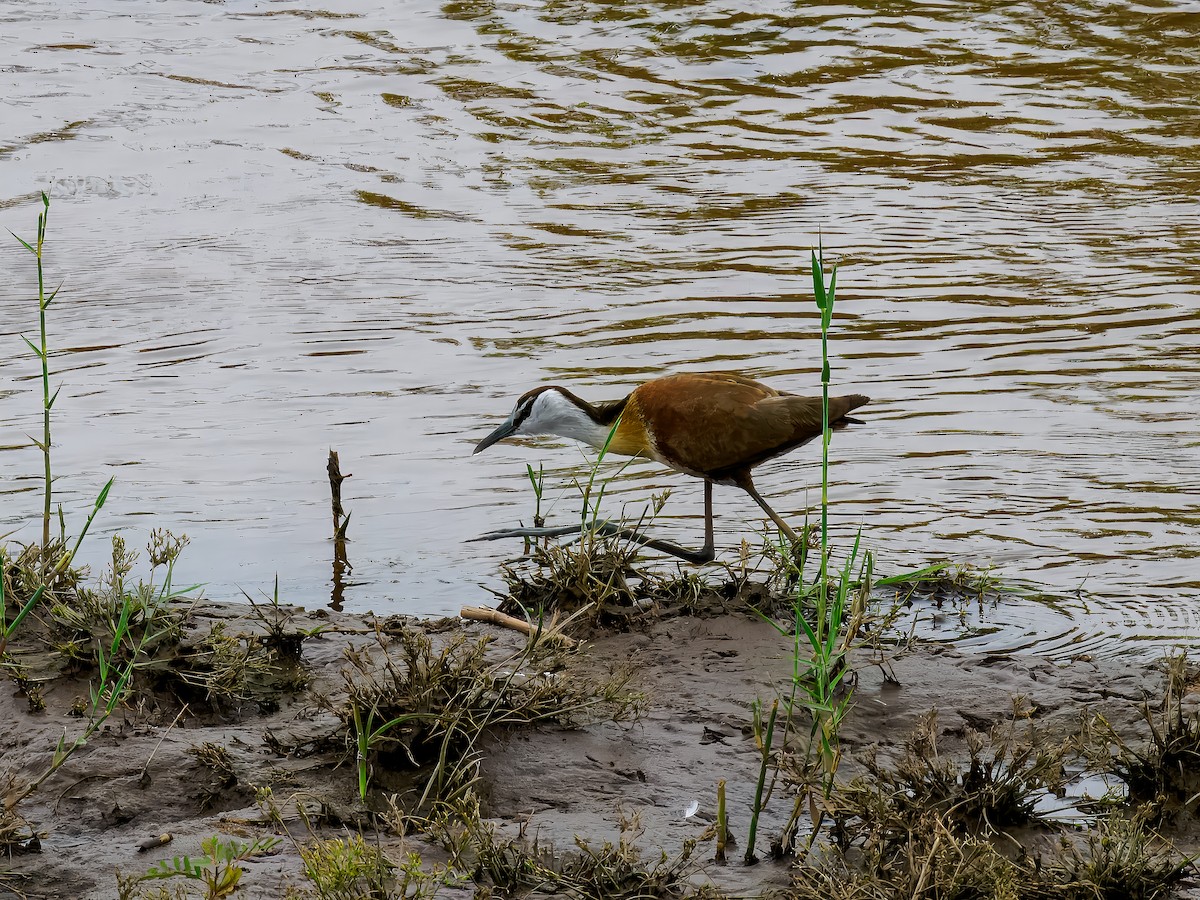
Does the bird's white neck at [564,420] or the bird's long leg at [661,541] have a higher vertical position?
the bird's white neck at [564,420]

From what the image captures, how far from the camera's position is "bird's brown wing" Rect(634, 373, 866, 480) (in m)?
5.07

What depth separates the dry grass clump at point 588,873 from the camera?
10.3 ft

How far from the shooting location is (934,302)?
8.68 meters

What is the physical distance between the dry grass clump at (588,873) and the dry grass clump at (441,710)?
1.17 feet

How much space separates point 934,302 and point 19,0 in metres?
10.7

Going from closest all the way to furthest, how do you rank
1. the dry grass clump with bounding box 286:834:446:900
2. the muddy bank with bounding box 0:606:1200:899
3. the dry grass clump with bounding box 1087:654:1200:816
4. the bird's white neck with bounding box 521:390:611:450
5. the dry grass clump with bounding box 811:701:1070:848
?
1. the dry grass clump with bounding box 286:834:446:900
2. the dry grass clump with bounding box 811:701:1070:848
3. the muddy bank with bounding box 0:606:1200:899
4. the dry grass clump with bounding box 1087:654:1200:816
5. the bird's white neck with bounding box 521:390:611:450

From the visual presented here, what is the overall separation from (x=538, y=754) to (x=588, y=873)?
0.71 metres

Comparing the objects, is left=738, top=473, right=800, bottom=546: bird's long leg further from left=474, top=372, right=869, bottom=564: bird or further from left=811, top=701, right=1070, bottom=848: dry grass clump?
left=811, top=701, right=1070, bottom=848: dry grass clump

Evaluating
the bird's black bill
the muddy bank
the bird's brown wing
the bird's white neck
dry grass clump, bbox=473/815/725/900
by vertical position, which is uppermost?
the bird's brown wing

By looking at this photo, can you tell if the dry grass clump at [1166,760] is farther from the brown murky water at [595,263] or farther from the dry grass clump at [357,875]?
the dry grass clump at [357,875]

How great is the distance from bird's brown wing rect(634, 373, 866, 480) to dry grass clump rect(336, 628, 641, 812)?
1.36m

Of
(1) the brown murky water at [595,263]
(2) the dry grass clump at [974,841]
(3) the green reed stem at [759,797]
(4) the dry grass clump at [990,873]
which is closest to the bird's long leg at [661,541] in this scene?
(1) the brown murky water at [595,263]

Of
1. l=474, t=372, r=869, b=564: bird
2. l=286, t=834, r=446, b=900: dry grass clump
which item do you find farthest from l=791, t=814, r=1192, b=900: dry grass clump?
l=474, t=372, r=869, b=564: bird

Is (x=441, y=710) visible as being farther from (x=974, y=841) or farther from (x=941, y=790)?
(x=974, y=841)
